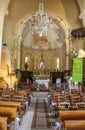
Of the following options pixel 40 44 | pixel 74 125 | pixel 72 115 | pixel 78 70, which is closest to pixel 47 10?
pixel 40 44

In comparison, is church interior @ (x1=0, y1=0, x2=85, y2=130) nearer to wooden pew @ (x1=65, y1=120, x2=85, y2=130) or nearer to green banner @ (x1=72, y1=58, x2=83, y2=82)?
green banner @ (x1=72, y1=58, x2=83, y2=82)

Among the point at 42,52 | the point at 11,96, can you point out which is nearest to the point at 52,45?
the point at 42,52

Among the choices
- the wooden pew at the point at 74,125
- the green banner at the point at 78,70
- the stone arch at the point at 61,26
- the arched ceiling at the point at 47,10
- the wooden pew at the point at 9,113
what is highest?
the arched ceiling at the point at 47,10

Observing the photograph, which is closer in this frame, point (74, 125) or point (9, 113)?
point (74, 125)

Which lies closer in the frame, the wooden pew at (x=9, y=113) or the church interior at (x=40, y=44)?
the wooden pew at (x=9, y=113)

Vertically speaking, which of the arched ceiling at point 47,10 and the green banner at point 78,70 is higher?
the arched ceiling at point 47,10

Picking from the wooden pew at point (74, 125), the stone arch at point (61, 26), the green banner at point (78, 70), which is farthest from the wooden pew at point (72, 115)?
the stone arch at point (61, 26)

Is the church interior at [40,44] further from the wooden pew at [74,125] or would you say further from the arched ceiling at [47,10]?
the wooden pew at [74,125]

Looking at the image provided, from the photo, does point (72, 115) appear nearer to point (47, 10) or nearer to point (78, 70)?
point (78, 70)

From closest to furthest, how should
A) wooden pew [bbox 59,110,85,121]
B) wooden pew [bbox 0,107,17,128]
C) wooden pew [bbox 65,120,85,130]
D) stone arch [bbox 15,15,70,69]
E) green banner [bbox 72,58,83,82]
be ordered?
1. wooden pew [bbox 65,120,85,130]
2. wooden pew [bbox 59,110,85,121]
3. wooden pew [bbox 0,107,17,128]
4. green banner [bbox 72,58,83,82]
5. stone arch [bbox 15,15,70,69]

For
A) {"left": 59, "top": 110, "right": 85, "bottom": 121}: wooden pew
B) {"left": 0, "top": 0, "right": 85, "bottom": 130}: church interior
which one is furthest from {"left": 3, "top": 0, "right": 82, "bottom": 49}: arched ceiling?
{"left": 59, "top": 110, "right": 85, "bottom": 121}: wooden pew

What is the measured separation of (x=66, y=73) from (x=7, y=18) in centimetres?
830

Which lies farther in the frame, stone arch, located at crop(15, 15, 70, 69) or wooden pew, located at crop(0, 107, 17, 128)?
stone arch, located at crop(15, 15, 70, 69)

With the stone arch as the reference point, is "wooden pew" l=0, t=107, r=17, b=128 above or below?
below
